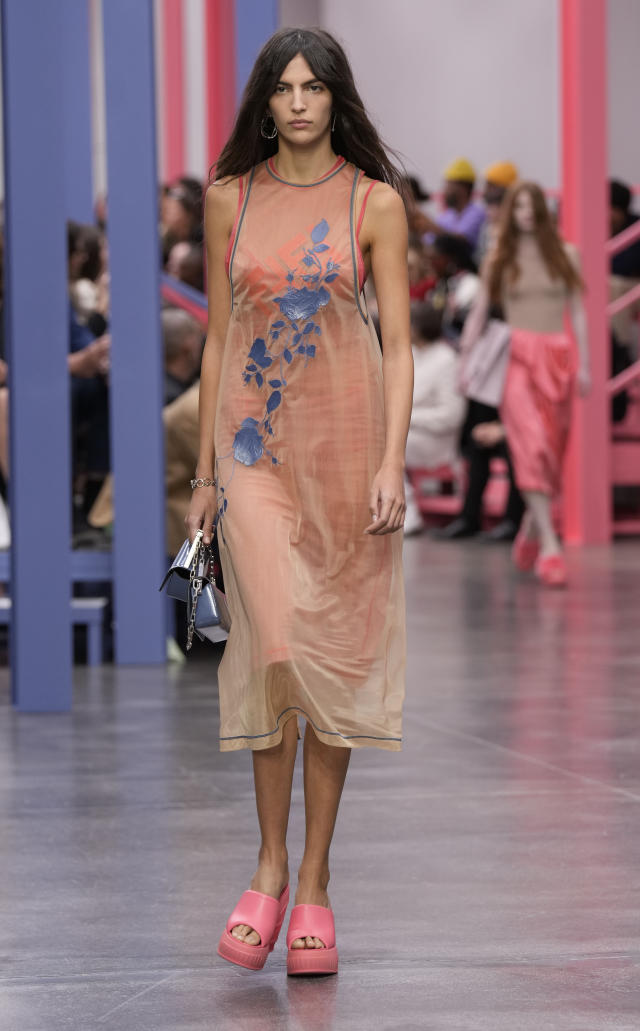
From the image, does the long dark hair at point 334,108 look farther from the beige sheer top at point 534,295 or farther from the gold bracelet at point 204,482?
the beige sheer top at point 534,295

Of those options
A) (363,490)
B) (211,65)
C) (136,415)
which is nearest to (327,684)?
(363,490)

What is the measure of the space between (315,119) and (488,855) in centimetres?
161

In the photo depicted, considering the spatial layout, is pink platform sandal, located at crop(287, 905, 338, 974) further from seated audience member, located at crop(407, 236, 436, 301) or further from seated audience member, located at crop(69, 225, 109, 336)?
seated audience member, located at crop(407, 236, 436, 301)

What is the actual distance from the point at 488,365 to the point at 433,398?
2721mm

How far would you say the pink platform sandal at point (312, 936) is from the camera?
3.08 metres

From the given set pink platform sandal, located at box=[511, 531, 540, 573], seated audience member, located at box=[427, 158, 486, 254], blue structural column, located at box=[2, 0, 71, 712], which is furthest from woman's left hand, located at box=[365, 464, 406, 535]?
seated audience member, located at box=[427, 158, 486, 254]

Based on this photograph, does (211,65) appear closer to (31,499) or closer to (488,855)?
(31,499)

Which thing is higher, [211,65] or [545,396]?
[211,65]

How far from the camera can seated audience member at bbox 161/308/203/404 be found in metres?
7.64

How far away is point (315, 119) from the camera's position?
3.13 m

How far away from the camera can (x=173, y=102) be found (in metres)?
20.1

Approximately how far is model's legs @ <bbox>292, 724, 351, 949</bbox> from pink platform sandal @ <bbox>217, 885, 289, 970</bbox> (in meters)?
0.05

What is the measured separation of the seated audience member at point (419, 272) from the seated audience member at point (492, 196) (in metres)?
0.38

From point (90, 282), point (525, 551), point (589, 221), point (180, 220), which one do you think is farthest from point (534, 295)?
point (180, 220)
